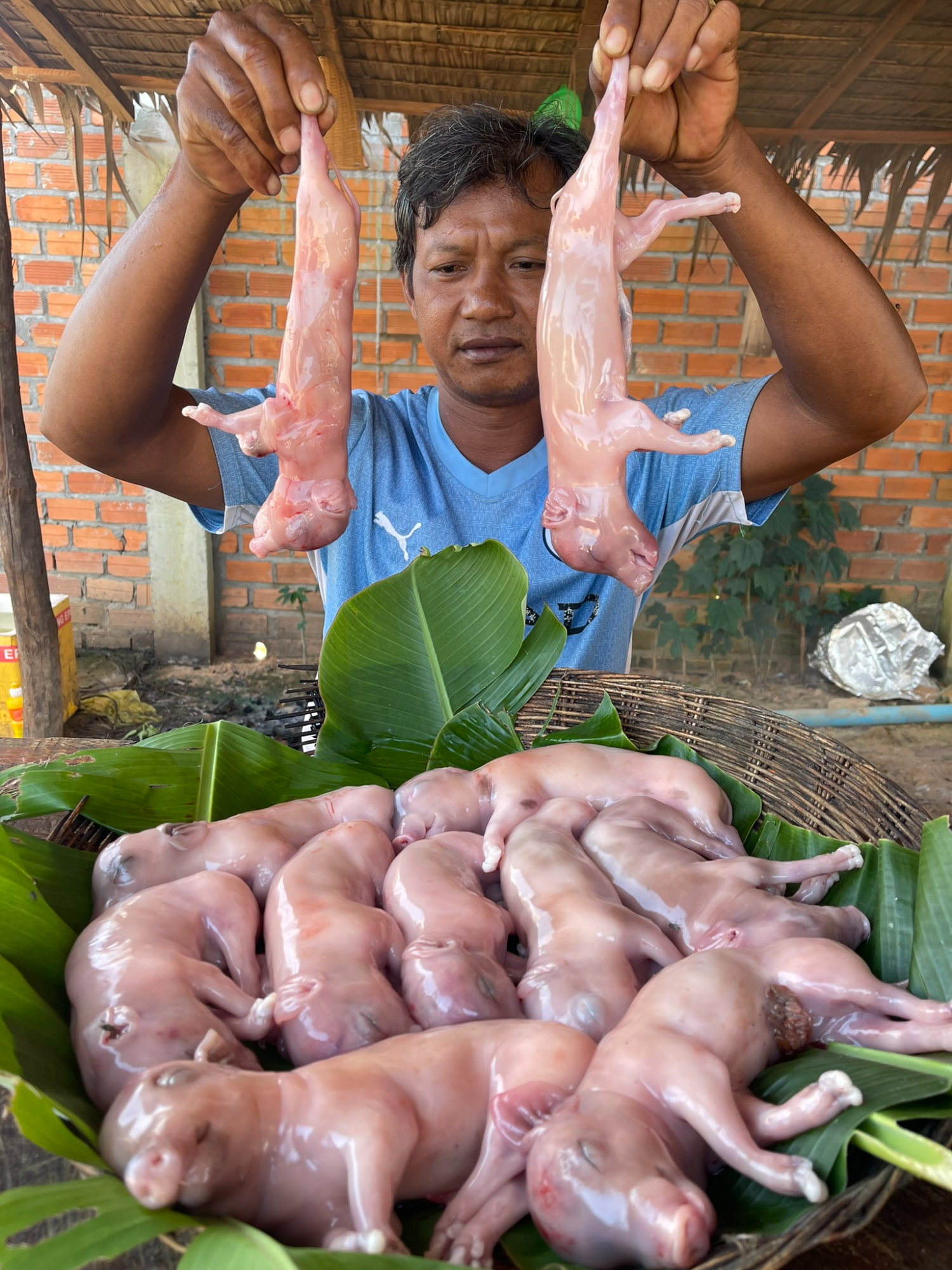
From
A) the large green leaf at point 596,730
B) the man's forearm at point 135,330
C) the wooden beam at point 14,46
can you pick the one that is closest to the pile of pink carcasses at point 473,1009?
the large green leaf at point 596,730

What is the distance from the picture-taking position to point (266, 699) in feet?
14.3

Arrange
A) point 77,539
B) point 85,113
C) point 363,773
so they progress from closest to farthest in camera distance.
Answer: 1. point 363,773
2. point 85,113
3. point 77,539

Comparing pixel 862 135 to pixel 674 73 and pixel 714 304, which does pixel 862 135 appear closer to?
pixel 714 304

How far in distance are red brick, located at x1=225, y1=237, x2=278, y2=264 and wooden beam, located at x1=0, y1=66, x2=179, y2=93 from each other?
4.10 ft

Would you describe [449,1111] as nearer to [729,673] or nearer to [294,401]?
[294,401]

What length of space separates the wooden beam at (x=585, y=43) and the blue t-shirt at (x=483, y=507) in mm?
943

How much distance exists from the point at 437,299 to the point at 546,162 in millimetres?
392

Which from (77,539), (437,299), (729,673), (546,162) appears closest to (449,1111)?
(437,299)

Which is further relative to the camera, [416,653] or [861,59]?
[861,59]

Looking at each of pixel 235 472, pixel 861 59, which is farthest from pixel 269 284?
pixel 861 59

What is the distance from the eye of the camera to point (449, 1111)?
1023 mm

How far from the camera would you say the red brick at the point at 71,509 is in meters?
4.61

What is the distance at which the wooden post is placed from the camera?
2811 millimetres

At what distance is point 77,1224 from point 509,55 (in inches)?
118
